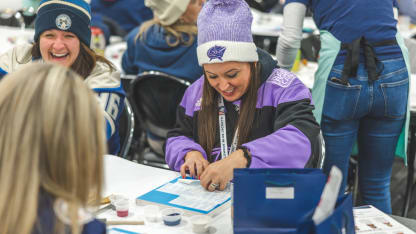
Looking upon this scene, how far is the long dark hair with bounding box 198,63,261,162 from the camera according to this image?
6.91 ft

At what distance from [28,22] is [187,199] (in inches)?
151

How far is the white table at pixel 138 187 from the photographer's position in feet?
5.18

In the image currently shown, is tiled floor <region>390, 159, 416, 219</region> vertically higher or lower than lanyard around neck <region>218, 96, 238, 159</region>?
lower

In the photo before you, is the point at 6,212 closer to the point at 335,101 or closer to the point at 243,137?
the point at 243,137

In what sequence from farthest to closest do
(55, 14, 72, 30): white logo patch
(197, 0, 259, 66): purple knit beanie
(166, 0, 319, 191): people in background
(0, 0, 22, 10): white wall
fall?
(0, 0, 22, 10): white wall < (55, 14, 72, 30): white logo patch < (197, 0, 259, 66): purple knit beanie < (166, 0, 319, 191): people in background

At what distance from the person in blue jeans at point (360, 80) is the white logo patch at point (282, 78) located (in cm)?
44

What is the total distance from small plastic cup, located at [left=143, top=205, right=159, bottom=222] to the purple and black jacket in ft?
1.29

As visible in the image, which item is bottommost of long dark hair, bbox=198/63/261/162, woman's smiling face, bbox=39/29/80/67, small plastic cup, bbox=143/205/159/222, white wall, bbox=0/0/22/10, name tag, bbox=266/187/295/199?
small plastic cup, bbox=143/205/159/222

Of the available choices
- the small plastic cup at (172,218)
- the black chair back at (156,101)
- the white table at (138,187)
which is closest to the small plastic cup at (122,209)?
the white table at (138,187)

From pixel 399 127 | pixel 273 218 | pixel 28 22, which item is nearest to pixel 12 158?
pixel 273 218

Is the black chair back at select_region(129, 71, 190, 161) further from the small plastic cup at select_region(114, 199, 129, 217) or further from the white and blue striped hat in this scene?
the small plastic cup at select_region(114, 199, 129, 217)

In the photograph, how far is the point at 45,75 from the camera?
1.03 metres

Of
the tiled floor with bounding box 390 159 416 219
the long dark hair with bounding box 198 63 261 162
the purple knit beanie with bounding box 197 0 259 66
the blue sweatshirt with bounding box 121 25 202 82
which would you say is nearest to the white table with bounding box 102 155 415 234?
the long dark hair with bounding box 198 63 261 162

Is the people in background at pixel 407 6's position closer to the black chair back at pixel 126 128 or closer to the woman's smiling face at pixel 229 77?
the woman's smiling face at pixel 229 77
